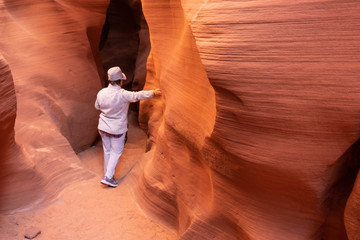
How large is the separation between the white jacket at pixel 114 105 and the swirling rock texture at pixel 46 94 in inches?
29.8

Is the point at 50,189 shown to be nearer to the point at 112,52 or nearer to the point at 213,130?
the point at 213,130

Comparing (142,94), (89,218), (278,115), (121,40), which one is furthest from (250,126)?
(121,40)

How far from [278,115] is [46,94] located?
14.0ft

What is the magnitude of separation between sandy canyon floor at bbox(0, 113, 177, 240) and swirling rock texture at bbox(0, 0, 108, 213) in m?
0.20

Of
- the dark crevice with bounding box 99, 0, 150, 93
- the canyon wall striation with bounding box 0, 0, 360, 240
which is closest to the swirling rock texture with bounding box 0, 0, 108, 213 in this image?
the canyon wall striation with bounding box 0, 0, 360, 240

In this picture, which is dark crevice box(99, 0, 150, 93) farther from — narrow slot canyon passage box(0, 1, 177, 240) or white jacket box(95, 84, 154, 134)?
white jacket box(95, 84, 154, 134)

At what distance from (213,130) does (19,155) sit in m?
2.84

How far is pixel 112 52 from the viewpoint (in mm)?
8781

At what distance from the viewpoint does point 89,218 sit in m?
4.36

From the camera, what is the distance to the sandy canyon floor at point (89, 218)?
161 inches

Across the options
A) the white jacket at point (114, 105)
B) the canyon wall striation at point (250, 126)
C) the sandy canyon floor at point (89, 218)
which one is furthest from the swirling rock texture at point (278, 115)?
the white jacket at point (114, 105)

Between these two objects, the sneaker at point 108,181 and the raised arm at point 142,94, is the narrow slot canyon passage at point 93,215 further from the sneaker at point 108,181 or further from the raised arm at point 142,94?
the raised arm at point 142,94

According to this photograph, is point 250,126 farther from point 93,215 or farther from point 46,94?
point 46,94

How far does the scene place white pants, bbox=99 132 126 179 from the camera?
506 centimetres
